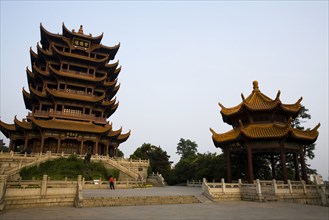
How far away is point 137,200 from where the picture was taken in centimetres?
1580

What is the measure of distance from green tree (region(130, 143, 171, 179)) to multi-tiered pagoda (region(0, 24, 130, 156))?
9766mm

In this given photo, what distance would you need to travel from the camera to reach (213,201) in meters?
17.2

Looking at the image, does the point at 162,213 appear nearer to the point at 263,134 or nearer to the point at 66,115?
the point at 263,134

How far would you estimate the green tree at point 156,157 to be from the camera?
48188 millimetres

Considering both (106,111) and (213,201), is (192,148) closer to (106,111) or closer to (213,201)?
(106,111)

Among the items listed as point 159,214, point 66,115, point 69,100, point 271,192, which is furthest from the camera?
point 69,100

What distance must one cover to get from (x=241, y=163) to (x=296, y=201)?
353 inches

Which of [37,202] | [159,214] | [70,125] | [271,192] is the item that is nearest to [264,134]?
[271,192]

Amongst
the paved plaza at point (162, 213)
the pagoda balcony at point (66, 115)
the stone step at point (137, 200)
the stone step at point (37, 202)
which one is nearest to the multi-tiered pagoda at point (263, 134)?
the stone step at point (137, 200)

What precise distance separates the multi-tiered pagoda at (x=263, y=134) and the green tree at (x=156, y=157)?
84.6 ft

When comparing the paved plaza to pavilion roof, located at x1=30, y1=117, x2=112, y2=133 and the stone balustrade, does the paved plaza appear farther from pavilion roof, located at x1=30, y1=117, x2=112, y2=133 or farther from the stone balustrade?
pavilion roof, located at x1=30, y1=117, x2=112, y2=133

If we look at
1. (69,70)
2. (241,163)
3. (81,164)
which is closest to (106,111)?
(69,70)

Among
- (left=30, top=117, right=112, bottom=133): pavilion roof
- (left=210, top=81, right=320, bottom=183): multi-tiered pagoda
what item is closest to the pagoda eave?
(left=30, top=117, right=112, bottom=133): pavilion roof

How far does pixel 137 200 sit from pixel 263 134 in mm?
11653
